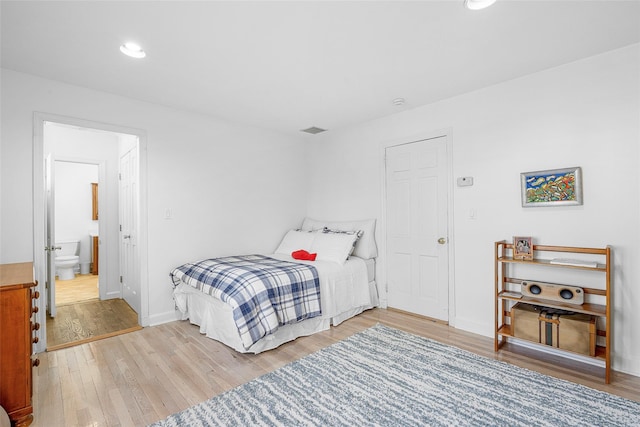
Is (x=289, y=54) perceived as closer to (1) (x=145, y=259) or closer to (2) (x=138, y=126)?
(2) (x=138, y=126)

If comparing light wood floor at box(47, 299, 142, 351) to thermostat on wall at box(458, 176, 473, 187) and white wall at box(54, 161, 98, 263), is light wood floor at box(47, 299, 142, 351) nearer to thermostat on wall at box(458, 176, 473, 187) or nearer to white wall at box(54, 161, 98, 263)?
white wall at box(54, 161, 98, 263)

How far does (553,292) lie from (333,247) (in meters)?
2.17

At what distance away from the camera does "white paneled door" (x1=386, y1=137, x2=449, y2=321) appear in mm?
3342

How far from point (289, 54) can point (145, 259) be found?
2.59 metres

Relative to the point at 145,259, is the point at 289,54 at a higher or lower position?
higher

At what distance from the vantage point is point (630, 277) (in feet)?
7.39

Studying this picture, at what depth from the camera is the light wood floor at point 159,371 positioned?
75.0 inches

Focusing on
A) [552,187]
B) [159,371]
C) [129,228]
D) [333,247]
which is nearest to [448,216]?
[552,187]

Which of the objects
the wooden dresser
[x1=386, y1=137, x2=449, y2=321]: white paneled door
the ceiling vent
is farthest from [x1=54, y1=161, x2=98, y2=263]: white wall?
[x1=386, y1=137, x2=449, y2=321]: white paneled door

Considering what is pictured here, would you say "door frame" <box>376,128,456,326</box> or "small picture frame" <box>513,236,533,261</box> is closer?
"small picture frame" <box>513,236,533,261</box>

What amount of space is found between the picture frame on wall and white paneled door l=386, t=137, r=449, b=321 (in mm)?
779

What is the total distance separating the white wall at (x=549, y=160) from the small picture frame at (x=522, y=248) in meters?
0.13

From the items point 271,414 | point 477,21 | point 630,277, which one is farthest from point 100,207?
point 630,277

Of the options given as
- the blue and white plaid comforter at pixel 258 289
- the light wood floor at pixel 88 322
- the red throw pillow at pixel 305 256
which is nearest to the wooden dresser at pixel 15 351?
the light wood floor at pixel 88 322
